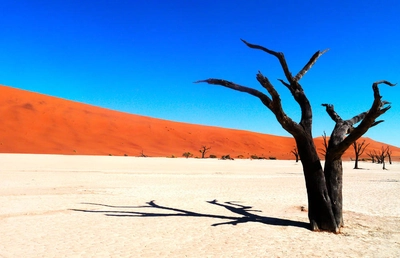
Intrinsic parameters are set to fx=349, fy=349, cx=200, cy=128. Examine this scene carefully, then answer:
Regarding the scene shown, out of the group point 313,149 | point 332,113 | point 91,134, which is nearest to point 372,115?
point 313,149

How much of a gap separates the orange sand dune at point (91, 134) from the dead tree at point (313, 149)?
143 feet

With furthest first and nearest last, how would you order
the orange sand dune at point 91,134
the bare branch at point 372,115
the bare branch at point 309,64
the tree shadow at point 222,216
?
the orange sand dune at point 91,134 → the tree shadow at point 222,216 → the bare branch at point 309,64 → the bare branch at point 372,115

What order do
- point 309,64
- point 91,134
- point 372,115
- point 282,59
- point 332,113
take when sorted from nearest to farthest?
point 372,115 < point 282,59 < point 309,64 < point 332,113 < point 91,134

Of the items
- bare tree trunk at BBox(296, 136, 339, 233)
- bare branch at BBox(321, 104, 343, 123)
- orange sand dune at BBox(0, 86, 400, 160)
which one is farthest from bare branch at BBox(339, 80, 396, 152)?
orange sand dune at BBox(0, 86, 400, 160)

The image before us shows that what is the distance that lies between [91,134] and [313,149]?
5717cm

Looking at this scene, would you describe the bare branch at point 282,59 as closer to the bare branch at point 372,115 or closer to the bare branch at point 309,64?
the bare branch at point 309,64

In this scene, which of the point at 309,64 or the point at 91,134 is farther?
the point at 91,134

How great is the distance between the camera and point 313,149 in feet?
24.7

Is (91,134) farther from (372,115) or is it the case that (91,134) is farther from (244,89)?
(372,115)

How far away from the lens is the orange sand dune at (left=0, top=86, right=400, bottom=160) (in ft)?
165

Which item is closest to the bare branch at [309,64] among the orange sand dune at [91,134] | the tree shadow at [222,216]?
the tree shadow at [222,216]

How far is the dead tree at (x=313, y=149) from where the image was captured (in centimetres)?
726

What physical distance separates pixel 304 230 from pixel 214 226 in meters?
Answer: 1.91

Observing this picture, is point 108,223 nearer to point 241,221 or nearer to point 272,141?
point 241,221
